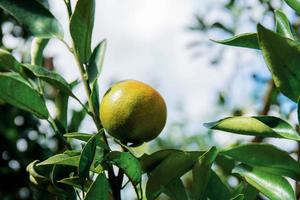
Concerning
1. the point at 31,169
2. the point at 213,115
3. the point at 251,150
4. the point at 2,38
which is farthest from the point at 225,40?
the point at 213,115

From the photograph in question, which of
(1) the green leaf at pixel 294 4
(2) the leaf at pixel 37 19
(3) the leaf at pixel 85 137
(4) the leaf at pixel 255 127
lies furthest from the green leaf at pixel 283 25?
(2) the leaf at pixel 37 19

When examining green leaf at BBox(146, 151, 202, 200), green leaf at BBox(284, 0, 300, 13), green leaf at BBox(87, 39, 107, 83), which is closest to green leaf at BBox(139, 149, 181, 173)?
green leaf at BBox(146, 151, 202, 200)

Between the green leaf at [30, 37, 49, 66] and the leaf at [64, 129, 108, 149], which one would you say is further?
the green leaf at [30, 37, 49, 66]

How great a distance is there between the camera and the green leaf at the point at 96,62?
1.21 metres

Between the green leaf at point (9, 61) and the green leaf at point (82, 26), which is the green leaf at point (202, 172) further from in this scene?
the green leaf at point (9, 61)

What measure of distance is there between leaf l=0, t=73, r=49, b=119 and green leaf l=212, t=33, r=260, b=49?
1.39 ft

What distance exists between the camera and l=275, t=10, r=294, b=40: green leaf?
1.02 m

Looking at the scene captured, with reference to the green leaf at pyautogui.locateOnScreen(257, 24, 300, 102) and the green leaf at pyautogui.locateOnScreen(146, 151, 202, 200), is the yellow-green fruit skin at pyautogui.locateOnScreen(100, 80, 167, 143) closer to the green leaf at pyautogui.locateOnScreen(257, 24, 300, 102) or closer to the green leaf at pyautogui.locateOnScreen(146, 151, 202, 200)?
the green leaf at pyautogui.locateOnScreen(146, 151, 202, 200)

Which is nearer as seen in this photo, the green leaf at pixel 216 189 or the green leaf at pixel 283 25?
the green leaf at pixel 283 25

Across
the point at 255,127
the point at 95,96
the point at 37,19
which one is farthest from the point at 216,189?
the point at 37,19

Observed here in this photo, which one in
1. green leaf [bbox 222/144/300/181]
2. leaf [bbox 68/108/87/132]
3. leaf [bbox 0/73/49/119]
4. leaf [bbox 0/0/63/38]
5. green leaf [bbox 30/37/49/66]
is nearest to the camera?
green leaf [bbox 222/144/300/181]

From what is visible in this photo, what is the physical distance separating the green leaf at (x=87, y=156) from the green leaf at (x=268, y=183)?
0.29 metres

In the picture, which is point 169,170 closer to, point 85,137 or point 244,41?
point 85,137

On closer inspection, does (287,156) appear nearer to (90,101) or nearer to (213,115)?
(90,101)
